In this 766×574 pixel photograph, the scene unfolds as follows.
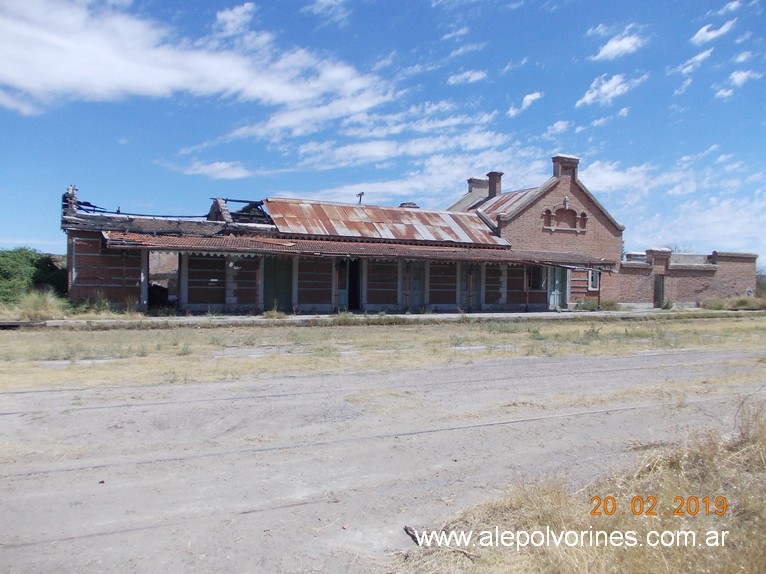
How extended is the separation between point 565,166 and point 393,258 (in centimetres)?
1377

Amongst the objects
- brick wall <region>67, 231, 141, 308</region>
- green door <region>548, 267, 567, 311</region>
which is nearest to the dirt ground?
brick wall <region>67, 231, 141, 308</region>

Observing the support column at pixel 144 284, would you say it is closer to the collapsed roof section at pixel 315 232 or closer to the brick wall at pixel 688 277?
the collapsed roof section at pixel 315 232

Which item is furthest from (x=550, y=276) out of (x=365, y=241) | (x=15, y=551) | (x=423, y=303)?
(x=15, y=551)

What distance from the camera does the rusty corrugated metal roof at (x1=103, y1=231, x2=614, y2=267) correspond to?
23125 millimetres

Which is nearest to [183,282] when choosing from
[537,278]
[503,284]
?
[503,284]

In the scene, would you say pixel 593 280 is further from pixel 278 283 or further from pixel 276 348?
pixel 276 348

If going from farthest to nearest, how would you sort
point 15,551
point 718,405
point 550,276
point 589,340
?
point 550,276, point 589,340, point 718,405, point 15,551

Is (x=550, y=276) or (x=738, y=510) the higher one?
(x=550, y=276)

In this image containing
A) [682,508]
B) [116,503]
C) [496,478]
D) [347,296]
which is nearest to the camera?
[682,508]

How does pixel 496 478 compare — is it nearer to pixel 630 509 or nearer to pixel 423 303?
pixel 630 509

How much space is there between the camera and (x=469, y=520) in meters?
4.54

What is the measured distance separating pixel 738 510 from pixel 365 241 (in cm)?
2579

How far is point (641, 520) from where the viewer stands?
4.19 metres
